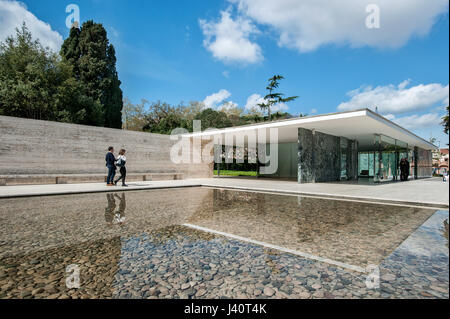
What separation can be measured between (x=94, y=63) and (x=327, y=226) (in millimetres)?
25512

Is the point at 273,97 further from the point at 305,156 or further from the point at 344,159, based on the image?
the point at 305,156

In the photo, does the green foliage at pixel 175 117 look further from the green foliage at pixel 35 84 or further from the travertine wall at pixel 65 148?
the travertine wall at pixel 65 148

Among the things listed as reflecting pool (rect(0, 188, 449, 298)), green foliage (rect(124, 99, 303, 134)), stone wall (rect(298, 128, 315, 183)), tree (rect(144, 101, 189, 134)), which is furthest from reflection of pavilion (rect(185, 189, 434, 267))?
tree (rect(144, 101, 189, 134))

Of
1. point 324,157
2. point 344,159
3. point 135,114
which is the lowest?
point 344,159

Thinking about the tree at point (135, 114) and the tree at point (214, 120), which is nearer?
the tree at point (214, 120)

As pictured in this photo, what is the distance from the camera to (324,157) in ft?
48.3

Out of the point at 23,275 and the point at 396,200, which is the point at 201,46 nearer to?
the point at 396,200

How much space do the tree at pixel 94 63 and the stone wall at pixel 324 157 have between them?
18.4 metres

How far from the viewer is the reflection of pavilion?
2.93m

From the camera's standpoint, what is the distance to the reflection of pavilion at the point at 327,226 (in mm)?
2927

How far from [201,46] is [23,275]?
14.1 metres

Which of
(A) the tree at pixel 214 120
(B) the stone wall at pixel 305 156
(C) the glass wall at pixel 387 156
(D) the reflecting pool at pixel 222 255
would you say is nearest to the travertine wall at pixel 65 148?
(D) the reflecting pool at pixel 222 255

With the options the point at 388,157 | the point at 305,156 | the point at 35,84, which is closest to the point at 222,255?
the point at 305,156

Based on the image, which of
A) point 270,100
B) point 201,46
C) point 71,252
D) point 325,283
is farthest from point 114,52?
point 325,283
